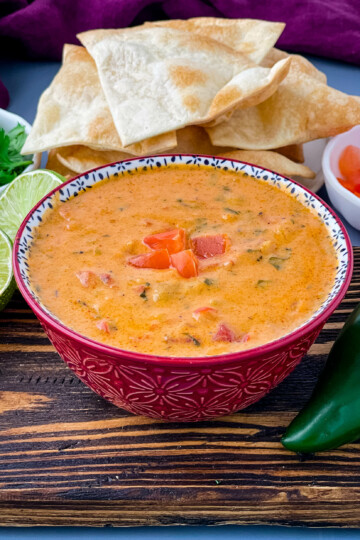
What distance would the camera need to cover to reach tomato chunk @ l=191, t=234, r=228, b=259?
1996 millimetres

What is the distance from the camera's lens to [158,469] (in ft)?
5.95

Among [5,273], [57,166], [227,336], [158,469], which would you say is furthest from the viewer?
[57,166]

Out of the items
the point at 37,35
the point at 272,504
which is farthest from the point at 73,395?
the point at 37,35

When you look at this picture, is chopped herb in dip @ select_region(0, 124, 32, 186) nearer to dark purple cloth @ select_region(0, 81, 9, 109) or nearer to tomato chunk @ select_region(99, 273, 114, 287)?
dark purple cloth @ select_region(0, 81, 9, 109)

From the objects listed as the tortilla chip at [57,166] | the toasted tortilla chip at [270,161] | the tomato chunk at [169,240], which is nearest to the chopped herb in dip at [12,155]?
the tortilla chip at [57,166]

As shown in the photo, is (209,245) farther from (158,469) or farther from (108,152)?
(108,152)

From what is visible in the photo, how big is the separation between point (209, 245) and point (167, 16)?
3.45 metres

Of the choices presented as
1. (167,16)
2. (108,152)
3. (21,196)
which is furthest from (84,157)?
(167,16)

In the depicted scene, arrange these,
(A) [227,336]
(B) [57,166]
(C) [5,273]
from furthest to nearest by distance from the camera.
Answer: (B) [57,166] → (C) [5,273] → (A) [227,336]

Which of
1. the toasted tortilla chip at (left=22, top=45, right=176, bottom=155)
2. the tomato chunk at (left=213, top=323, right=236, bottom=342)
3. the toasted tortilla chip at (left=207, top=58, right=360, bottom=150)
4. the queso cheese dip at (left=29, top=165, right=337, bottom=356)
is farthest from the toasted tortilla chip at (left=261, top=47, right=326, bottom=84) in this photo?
the tomato chunk at (left=213, top=323, right=236, bottom=342)

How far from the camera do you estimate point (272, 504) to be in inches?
67.9

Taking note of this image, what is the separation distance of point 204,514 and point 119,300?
0.64 m

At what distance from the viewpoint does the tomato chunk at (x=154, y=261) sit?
193 cm

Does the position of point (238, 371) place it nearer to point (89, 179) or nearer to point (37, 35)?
point (89, 179)
